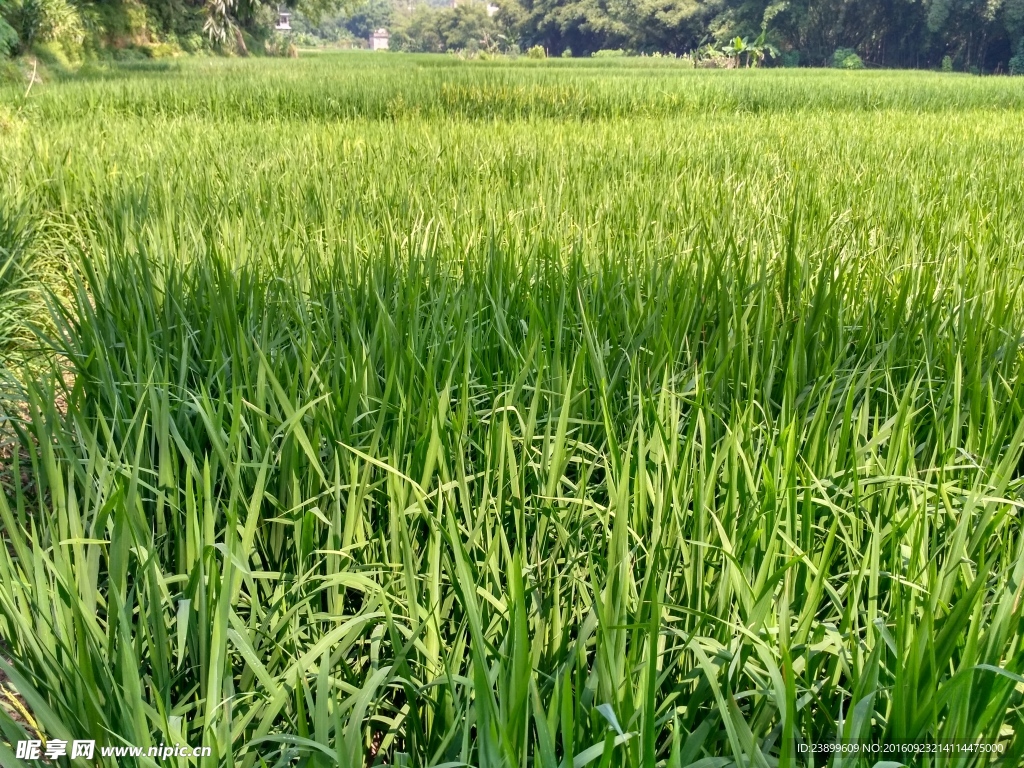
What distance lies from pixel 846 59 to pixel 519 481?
42.1 metres

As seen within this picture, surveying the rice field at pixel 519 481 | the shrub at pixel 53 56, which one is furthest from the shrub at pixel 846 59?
the rice field at pixel 519 481

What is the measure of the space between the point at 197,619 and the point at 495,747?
1.28 feet

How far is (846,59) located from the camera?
36.5m

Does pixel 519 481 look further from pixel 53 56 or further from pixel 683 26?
pixel 683 26

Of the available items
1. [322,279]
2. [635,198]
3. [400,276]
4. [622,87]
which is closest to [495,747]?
[400,276]

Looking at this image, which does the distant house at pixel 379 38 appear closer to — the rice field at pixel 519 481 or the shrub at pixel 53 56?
the shrub at pixel 53 56

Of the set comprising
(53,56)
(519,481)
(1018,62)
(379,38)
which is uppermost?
(379,38)

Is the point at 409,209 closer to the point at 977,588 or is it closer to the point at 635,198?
the point at 635,198

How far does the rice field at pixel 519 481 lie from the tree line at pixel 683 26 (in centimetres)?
1166

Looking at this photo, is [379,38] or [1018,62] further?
[379,38]

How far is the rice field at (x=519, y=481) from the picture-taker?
682 mm

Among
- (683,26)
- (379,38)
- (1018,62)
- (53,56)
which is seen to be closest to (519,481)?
(53,56)

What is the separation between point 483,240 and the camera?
2.17m

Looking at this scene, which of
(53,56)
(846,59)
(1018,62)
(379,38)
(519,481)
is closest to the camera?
(519,481)
